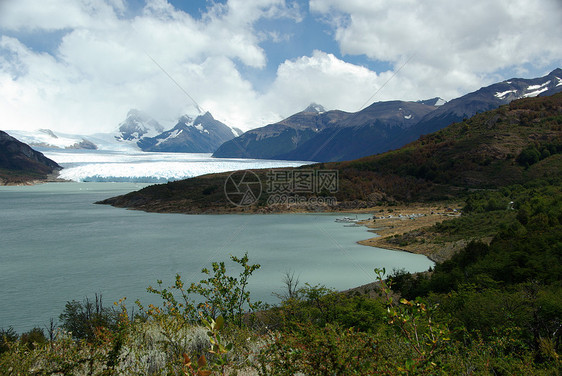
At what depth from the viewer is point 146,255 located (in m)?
26.9

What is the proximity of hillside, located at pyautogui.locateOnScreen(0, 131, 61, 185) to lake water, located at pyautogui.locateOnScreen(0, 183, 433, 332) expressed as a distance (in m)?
69.5

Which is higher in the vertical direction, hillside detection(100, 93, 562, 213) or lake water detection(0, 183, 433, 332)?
hillside detection(100, 93, 562, 213)

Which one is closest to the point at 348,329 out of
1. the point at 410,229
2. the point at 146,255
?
the point at 146,255

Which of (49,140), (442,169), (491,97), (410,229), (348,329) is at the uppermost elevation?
(491,97)

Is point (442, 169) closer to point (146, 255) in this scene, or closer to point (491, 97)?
point (146, 255)

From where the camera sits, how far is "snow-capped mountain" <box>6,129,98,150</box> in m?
170

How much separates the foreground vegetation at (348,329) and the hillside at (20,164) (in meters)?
112

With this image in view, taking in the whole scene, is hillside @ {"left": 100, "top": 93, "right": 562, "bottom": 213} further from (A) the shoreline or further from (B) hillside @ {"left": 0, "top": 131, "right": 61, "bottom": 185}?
(B) hillside @ {"left": 0, "top": 131, "right": 61, "bottom": 185}

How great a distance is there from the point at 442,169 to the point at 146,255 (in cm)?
4585

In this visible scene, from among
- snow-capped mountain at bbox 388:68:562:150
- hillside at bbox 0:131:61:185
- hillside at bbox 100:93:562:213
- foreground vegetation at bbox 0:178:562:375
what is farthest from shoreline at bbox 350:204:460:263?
snow-capped mountain at bbox 388:68:562:150

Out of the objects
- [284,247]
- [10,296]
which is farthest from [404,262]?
[10,296]

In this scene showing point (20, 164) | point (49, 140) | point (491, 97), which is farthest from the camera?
point (49, 140)

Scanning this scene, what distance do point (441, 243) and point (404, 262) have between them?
15.1ft

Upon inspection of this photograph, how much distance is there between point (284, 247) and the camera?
29.5 meters
